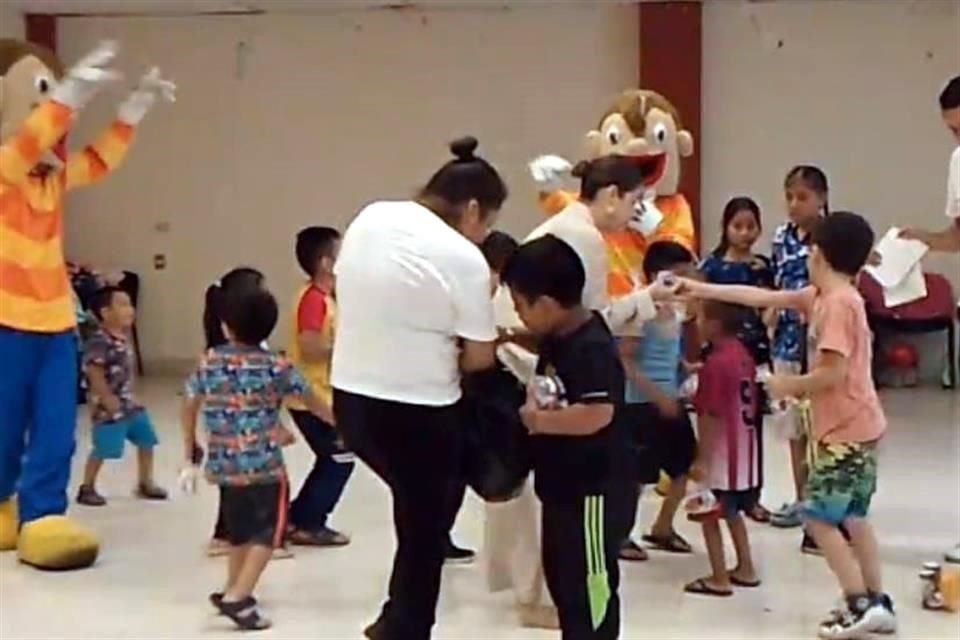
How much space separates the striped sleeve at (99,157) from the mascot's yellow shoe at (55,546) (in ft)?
3.73

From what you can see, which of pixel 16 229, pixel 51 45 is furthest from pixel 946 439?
pixel 51 45

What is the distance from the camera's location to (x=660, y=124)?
5258 mm

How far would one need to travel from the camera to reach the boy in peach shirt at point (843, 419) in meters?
3.83

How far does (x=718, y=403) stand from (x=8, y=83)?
8.21 feet

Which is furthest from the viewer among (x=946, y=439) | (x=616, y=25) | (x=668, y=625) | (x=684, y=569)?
(x=616, y=25)

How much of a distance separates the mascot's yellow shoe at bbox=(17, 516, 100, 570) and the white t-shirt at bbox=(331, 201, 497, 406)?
1.89 meters

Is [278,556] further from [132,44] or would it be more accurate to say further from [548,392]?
[132,44]

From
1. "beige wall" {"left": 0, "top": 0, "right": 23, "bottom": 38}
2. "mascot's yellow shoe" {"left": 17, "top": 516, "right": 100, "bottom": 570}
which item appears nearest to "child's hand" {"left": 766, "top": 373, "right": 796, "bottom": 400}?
"mascot's yellow shoe" {"left": 17, "top": 516, "right": 100, "bottom": 570}

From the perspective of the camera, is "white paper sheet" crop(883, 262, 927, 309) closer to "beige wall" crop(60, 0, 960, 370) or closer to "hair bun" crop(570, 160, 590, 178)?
"hair bun" crop(570, 160, 590, 178)

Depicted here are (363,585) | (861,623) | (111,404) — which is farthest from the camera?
(111,404)

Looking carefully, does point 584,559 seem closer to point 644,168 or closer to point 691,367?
point 691,367

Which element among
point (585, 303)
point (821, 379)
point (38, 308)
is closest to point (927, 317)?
point (821, 379)

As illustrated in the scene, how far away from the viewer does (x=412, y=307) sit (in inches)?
129

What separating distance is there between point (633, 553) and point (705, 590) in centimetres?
48
